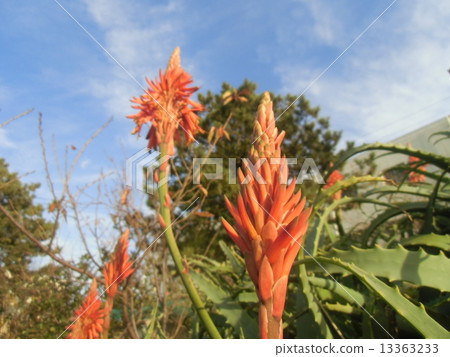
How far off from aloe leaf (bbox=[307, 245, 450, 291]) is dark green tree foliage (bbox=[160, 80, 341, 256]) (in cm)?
43

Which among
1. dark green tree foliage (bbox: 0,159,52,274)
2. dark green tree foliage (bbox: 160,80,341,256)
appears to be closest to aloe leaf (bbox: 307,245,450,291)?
dark green tree foliage (bbox: 160,80,341,256)

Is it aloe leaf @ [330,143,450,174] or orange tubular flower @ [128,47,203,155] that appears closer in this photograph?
aloe leaf @ [330,143,450,174]

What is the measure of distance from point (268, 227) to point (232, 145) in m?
1.49

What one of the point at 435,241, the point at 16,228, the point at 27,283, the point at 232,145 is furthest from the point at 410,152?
the point at 27,283

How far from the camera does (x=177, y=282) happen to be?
257cm

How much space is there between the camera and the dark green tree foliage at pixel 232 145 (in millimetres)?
1522

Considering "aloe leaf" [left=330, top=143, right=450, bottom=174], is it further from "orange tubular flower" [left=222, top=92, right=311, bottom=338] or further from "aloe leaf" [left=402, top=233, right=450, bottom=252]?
"orange tubular flower" [left=222, top=92, right=311, bottom=338]

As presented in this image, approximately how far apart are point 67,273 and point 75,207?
65 cm

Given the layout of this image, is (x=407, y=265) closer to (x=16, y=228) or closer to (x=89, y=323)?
(x=89, y=323)

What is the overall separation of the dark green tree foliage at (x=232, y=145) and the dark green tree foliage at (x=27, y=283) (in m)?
0.84

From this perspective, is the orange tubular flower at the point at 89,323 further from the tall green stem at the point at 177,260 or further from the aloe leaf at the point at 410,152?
the aloe leaf at the point at 410,152

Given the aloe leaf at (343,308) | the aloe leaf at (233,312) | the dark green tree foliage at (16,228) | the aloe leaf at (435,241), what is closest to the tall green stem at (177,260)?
the aloe leaf at (233,312)

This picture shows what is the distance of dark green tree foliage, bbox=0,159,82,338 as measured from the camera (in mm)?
1631

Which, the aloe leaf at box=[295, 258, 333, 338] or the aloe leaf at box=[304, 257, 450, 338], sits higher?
the aloe leaf at box=[304, 257, 450, 338]
